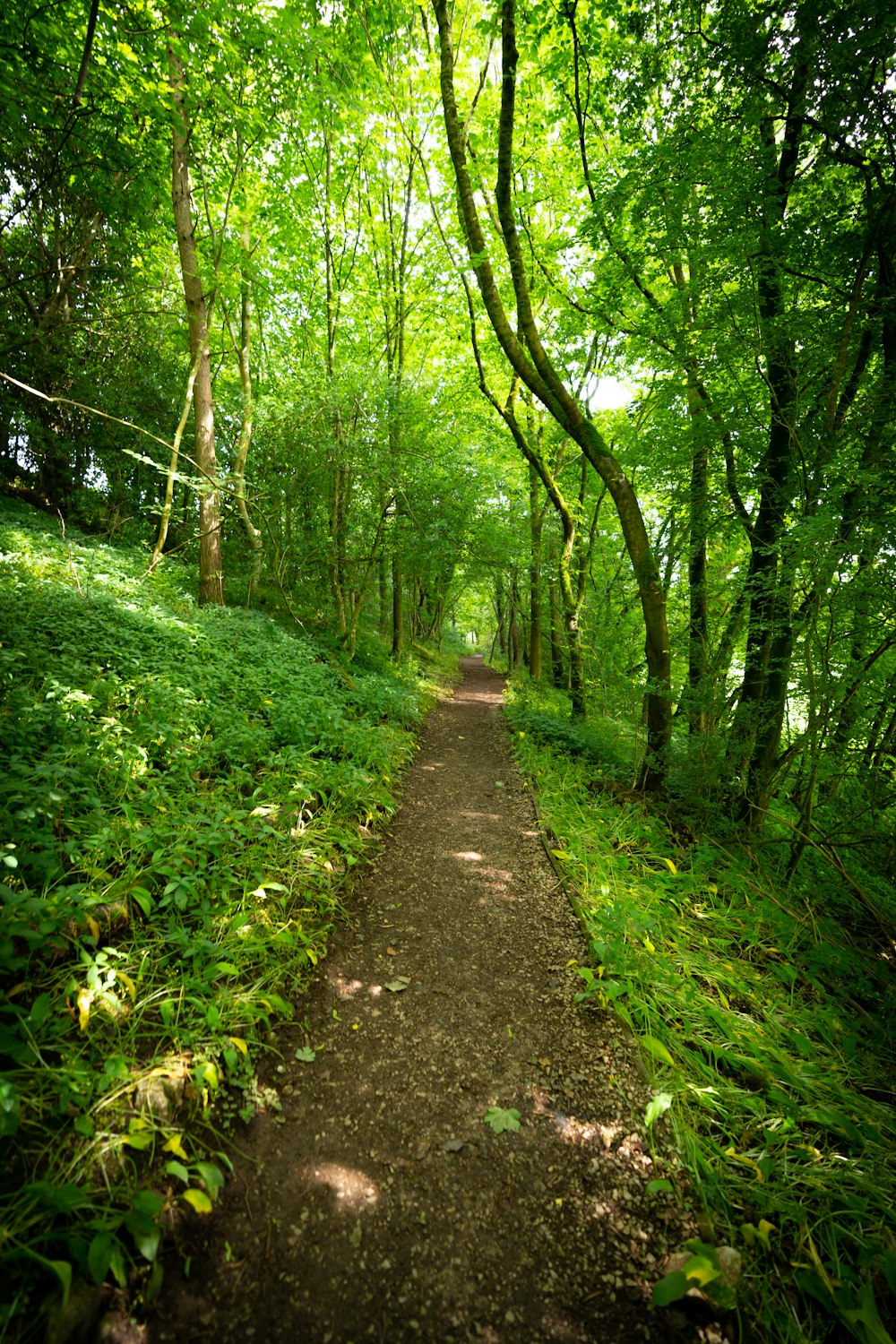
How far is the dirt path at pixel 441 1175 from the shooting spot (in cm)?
167

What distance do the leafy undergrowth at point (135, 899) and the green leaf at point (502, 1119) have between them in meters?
1.13

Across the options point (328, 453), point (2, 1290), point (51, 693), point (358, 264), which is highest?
point (358, 264)

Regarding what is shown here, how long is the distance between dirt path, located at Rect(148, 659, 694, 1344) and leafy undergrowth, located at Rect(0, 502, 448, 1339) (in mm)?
246

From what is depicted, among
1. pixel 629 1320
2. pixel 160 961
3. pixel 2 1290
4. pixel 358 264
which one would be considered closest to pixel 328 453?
pixel 358 264

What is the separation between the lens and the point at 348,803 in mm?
4781

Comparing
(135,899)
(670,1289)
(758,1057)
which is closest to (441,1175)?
(670,1289)

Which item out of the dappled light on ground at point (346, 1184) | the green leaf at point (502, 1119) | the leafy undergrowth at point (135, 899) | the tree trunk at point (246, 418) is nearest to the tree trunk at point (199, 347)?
the tree trunk at point (246, 418)

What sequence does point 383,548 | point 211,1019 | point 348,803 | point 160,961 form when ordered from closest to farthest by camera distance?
point 211,1019
point 160,961
point 348,803
point 383,548

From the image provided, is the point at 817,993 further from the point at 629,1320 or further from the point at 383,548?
the point at 383,548

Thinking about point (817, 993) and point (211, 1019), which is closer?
point (211, 1019)

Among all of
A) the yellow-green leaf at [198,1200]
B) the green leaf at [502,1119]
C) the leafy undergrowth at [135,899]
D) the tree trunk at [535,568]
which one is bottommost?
the green leaf at [502,1119]

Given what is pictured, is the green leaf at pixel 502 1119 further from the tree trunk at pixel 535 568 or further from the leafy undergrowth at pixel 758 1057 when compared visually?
the tree trunk at pixel 535 568

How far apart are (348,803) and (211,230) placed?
30.0 feet

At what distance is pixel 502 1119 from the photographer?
2.33 m
